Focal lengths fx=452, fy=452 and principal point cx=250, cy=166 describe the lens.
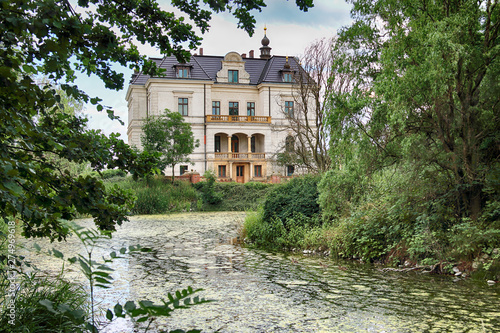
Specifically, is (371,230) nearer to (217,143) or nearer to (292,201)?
(292,201)

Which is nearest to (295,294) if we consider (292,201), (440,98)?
(440,98)

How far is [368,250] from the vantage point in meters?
9.24

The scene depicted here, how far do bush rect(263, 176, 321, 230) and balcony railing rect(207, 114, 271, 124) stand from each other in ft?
89.2

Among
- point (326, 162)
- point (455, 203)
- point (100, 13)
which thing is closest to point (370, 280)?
point (455, 203)

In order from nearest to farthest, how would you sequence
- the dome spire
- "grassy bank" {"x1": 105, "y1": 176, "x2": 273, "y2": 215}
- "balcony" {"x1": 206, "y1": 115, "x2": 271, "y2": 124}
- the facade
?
1. "grassy bank" {"x1": 105, "y1": 176, "x2": 273, "y2": 215}
2. the facade
3. "balcony" {"x1": 206, "y1": 115, "x2": 271, "y2": 124}
4. the dome spire

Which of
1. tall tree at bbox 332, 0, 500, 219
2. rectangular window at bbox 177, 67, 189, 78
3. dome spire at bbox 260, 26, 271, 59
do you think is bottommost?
tall tree at bbox 332, 0, 500, 219

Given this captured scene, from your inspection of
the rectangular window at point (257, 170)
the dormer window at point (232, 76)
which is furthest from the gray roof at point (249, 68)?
the rectangular window at point (257, 170)

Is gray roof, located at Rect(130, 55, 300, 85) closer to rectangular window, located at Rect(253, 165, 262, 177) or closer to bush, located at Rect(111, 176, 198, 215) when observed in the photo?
rectangular window, located at Rect(253, 165, 262, 177)

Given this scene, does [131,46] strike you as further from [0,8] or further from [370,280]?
[370,280]

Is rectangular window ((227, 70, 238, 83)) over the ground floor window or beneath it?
over

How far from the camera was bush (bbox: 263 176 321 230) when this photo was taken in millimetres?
12039

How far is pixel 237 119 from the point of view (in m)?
40.3

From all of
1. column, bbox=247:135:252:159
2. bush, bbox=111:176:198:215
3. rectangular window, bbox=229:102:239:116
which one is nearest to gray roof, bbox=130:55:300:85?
rectangular window, bbox=229:102:239:116

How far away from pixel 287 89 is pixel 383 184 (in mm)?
31282
